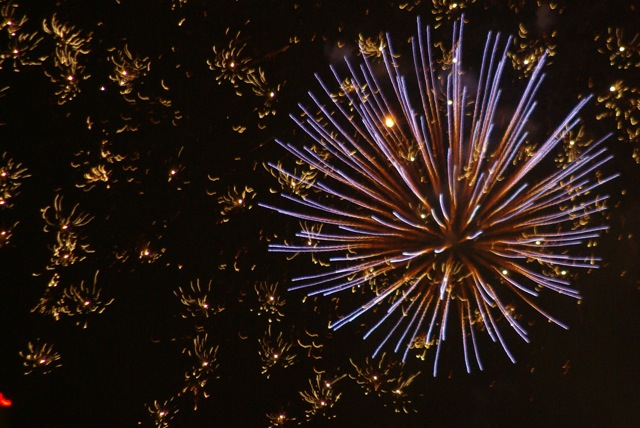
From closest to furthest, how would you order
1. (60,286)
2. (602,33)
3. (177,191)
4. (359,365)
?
(60,286) < (177,191) < (359,365) < (602,33)

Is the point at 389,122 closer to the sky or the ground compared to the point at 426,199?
closer to the sky

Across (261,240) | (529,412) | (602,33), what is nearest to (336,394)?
(261,240)

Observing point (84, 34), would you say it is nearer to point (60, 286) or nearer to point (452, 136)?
point (60, 286)
